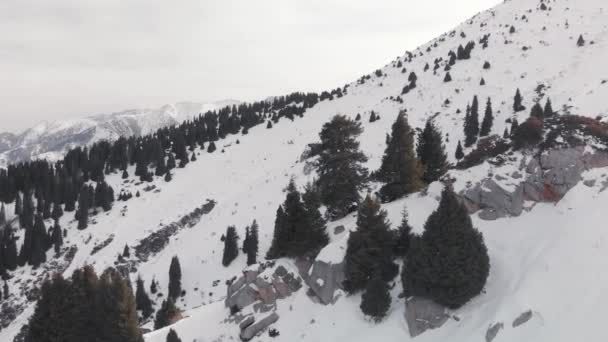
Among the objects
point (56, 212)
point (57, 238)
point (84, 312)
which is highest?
point (84, 312)

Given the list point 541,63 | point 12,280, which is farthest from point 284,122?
point 12,280

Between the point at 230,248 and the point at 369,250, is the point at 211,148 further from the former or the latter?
the point at 369,250

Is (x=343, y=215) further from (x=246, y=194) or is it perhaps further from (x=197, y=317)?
(x=246, y=194)

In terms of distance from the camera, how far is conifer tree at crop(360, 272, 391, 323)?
75.6 ft

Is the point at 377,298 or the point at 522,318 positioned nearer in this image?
the point at 522,318

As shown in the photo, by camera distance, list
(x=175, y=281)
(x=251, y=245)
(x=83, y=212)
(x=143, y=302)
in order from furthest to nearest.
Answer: (x=83, y=212) → (x=175, y=281) → (x=251, y=245) → (x=143, y=302)

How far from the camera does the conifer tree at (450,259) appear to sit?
67.6ft

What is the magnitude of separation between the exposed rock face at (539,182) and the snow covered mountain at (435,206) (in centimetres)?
7

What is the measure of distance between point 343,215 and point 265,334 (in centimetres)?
1174

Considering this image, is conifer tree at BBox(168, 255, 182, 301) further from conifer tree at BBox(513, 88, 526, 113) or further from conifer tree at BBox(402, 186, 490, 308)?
conifer tree at BBox(513, 88, 526, 113)

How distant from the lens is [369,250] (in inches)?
976

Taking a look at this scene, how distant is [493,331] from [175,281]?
1733 inches

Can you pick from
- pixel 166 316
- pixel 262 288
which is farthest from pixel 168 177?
pixel 262 288

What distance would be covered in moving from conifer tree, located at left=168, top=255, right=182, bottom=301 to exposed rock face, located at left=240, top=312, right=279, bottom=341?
29.4 metres
